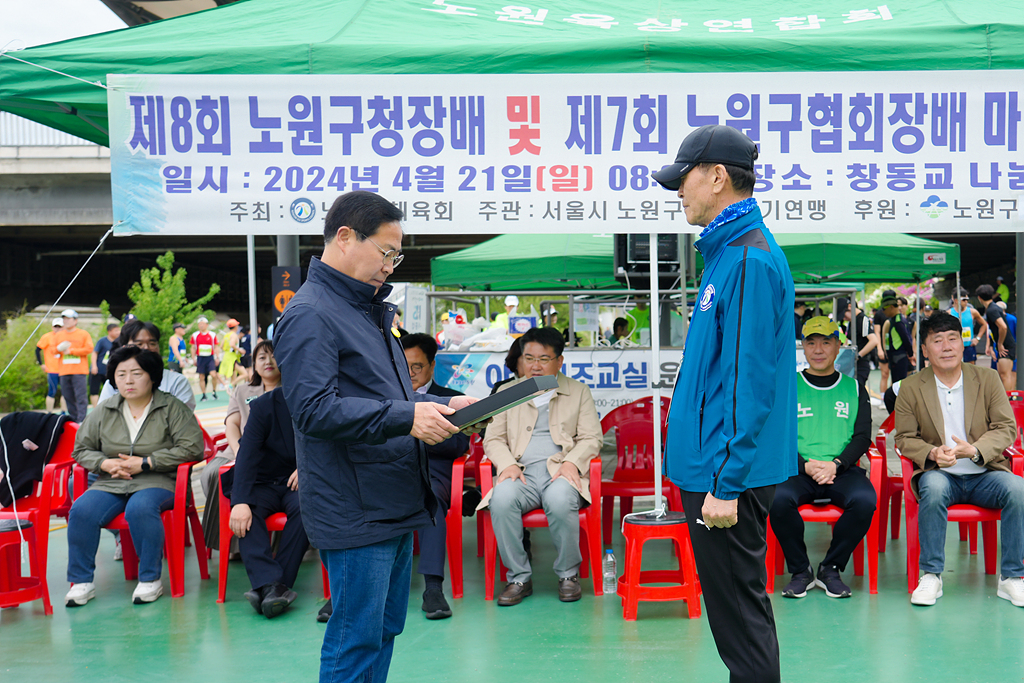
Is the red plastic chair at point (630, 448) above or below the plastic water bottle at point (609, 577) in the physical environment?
above

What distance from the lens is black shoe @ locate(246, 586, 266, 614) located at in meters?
3.67

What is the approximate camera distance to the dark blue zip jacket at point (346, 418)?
186 centimetres

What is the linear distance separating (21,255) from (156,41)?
26836 mm

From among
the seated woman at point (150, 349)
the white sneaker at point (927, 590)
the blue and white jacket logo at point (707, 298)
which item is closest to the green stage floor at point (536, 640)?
the white sneaker at point (927, 590)

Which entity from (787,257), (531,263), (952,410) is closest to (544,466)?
(952,410)

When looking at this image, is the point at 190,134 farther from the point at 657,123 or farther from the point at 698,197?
the point at 698,197

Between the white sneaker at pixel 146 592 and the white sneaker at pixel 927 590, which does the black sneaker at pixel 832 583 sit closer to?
the white sneaker at pixel 927 590

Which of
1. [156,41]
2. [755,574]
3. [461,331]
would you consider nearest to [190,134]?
[156,41]

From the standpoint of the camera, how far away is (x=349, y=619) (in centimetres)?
200

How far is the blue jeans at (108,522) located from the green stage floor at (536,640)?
0.19 m

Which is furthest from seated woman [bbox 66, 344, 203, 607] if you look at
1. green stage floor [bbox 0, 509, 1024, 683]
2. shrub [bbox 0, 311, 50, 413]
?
shrub [bbox 0, 311, 50, 413]

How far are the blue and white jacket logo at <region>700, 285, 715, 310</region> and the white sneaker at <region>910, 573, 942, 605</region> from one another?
98.1 inches

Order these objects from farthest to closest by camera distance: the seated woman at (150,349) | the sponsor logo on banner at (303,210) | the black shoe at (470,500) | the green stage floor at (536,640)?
the seated woman at (150,349), the black shoe at (470,500), the sponsor logo on banner at (303,210), the green stage floor at (536,640)

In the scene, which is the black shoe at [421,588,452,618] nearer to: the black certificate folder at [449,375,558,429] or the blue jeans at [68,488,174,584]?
the blue jeans at [68,488,174,584]
